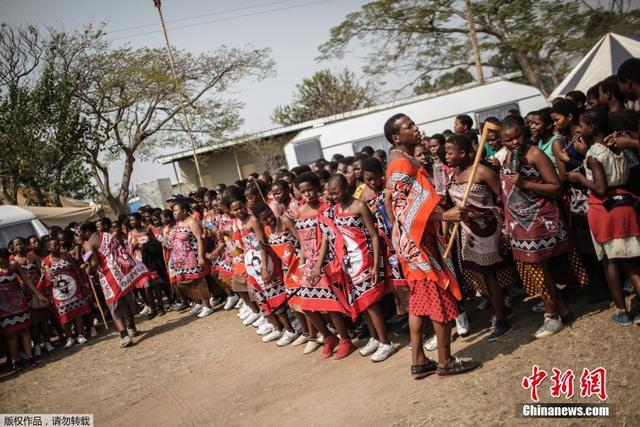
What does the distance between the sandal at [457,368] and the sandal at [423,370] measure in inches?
4.0

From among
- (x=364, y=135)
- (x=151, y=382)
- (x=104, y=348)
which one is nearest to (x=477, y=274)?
(x=151, y=382)

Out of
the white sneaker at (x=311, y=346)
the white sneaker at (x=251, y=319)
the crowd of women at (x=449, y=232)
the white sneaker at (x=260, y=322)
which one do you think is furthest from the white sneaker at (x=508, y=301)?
the white sneaker at (x=251, y=319)

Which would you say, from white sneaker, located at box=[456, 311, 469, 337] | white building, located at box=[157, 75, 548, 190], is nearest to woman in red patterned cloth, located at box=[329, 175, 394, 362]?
white sneaker, located at box=[456, 311, 469, 337]

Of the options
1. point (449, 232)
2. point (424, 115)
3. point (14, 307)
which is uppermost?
point (424, 115)

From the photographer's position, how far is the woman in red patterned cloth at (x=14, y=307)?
771 centimetres

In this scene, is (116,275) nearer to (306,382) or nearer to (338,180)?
(306,382)

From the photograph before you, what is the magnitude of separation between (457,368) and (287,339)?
8.92ft

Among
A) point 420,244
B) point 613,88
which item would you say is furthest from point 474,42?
point 420,244

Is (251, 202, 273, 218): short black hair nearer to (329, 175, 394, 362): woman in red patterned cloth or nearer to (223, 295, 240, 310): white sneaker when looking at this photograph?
(329, 175, 394, 362): woman in red patterned cloth

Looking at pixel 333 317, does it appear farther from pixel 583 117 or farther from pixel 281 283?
pixel 583 117

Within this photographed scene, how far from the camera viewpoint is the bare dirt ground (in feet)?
10.9

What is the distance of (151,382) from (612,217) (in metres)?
5.34

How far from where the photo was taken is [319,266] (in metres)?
4.66

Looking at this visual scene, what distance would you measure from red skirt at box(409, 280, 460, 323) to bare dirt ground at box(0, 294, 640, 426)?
1.75ft
